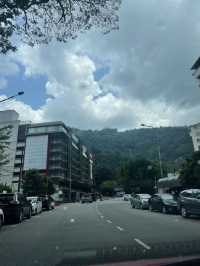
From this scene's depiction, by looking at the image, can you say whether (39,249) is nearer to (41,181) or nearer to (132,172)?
(41,181)

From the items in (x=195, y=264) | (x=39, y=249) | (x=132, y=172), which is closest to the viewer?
(x=195, y=264)

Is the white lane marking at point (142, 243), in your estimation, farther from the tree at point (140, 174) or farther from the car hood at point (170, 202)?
the tree at point (140, 174)

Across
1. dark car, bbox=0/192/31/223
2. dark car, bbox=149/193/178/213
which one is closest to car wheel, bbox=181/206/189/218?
dark car, bbox=149/193/178/213

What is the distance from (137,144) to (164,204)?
78570 millimetres

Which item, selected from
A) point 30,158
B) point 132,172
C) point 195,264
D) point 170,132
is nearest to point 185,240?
point 195,264

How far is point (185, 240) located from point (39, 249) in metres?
4.31

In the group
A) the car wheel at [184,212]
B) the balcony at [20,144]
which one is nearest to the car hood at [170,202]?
the car wheel at [184,212]

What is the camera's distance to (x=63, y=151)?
12450 centimetres

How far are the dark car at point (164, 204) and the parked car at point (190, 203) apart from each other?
339cm

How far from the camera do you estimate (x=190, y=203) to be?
848 inches

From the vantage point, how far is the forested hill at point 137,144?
76.0 meters

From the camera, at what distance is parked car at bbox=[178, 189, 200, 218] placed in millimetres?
21031

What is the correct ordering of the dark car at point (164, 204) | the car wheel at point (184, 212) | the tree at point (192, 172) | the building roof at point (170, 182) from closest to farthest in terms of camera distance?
the car wheel at point (184, 212) → the dark car at point (164, 204) → the tree at point (192, 172) → the building roof at point (170, 182)

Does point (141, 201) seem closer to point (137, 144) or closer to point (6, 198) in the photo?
point (6, 198)
